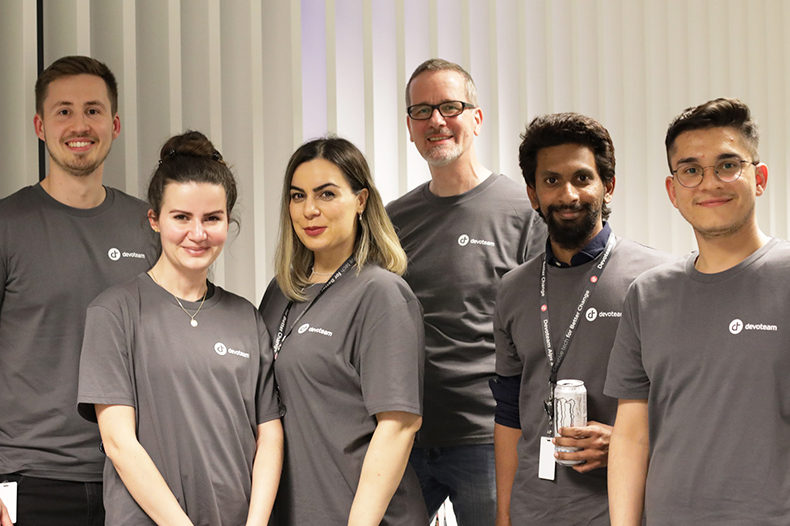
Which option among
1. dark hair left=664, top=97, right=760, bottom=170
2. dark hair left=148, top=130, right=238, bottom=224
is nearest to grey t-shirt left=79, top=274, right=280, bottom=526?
dark hair left=148, top=130, right=238, bottom=224

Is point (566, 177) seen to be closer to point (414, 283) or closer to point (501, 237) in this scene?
point (501, 237)

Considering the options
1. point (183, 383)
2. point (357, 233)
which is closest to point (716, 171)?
point (357, 233)

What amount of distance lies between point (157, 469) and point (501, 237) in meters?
1.38

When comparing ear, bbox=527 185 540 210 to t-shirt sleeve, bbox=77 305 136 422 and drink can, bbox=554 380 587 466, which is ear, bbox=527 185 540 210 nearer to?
drink can, bbox=554 380 587 466

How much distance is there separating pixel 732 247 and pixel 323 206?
1073 millimetres

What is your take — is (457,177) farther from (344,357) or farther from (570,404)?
(570,404)

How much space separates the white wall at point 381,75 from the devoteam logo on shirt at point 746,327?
189 cm

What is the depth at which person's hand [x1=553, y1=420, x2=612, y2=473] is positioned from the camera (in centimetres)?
188

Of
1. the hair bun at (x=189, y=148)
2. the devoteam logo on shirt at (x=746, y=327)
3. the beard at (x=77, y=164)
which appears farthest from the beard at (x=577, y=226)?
the beard at (x=77, y=164)

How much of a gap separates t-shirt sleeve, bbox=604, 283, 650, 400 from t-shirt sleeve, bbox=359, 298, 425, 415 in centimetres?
49

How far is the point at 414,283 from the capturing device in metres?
2.71

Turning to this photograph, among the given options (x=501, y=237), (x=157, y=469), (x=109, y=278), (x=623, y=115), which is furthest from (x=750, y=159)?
(x=623, y=115)

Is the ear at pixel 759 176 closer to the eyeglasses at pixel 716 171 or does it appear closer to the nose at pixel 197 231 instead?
the eyeglasses at pixel 716 171

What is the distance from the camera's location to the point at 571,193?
6.95ft
